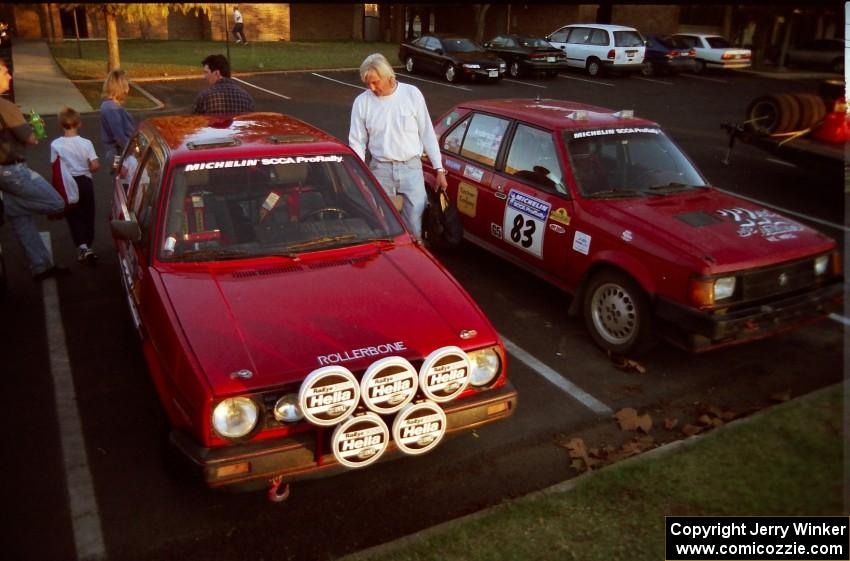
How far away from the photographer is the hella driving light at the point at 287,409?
314 centimetres

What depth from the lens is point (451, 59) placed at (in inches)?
856

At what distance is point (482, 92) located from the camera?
66.7 feet

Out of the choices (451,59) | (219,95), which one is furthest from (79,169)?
(451,59)

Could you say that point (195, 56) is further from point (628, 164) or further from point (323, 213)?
point (323, 213)

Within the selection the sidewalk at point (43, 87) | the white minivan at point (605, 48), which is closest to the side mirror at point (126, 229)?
the sidewalk at point (43, 87)

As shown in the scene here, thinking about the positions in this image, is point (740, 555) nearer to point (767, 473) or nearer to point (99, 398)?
point (767, 473)

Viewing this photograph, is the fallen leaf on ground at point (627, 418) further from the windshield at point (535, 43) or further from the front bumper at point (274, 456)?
the windshield at point (535, 43)

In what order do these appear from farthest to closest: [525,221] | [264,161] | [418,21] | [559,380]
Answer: [418,21]
[525,221]
[559,380]
[264,161]

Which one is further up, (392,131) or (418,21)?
(418,21)

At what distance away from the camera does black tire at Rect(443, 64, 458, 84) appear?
21750 mm

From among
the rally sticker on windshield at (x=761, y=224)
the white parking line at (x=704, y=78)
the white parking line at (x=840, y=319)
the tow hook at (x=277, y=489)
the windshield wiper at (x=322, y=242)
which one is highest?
the white parking line at (x=704, y=78)

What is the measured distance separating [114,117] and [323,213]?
352cm

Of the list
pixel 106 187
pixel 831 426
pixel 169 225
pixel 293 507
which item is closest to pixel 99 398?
pixel 169 225

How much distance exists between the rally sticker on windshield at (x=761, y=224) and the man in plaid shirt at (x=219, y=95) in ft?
16.0
